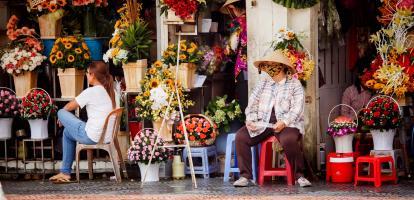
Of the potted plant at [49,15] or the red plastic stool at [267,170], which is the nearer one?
the red plastic stool at [267,170]

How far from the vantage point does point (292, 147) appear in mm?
15117

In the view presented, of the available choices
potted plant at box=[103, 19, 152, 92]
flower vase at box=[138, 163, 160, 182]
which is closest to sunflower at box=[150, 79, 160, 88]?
potted plant at box=[103, 19, 152, 92]

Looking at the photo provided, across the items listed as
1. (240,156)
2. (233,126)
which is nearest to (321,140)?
(233,126)

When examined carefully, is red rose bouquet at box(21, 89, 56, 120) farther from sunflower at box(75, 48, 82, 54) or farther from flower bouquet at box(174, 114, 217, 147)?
flower bouquet at box(174, 114, 217, 147)

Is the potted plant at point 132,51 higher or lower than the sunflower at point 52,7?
lower

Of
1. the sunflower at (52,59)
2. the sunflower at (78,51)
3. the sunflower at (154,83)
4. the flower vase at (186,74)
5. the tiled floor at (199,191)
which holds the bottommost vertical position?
the tiled floor at (199,191)

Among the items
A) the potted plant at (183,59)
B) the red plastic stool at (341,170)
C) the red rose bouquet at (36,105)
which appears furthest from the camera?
the red rose bouquet at (36,105)

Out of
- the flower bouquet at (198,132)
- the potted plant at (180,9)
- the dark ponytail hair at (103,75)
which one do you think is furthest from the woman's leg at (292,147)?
the dark ponytail hair at (103,75)

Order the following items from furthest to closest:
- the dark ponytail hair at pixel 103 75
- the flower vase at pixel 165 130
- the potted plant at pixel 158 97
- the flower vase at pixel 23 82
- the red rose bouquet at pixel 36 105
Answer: the flower vase at pixel 23 82, the red rose bouquet at pixel 36 105, the flower vase at pixel 165 130, the potted plant at pixel 158 97, the dark ponytail hair at pixel 103 75

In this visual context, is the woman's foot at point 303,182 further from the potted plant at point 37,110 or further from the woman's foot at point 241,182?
the potted plant at point 37,110

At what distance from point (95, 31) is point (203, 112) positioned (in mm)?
2005

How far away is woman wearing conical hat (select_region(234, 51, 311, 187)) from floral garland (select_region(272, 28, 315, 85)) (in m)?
0.19

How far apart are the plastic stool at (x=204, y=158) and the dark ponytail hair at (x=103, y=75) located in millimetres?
1292

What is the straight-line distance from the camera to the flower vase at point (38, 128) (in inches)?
677
